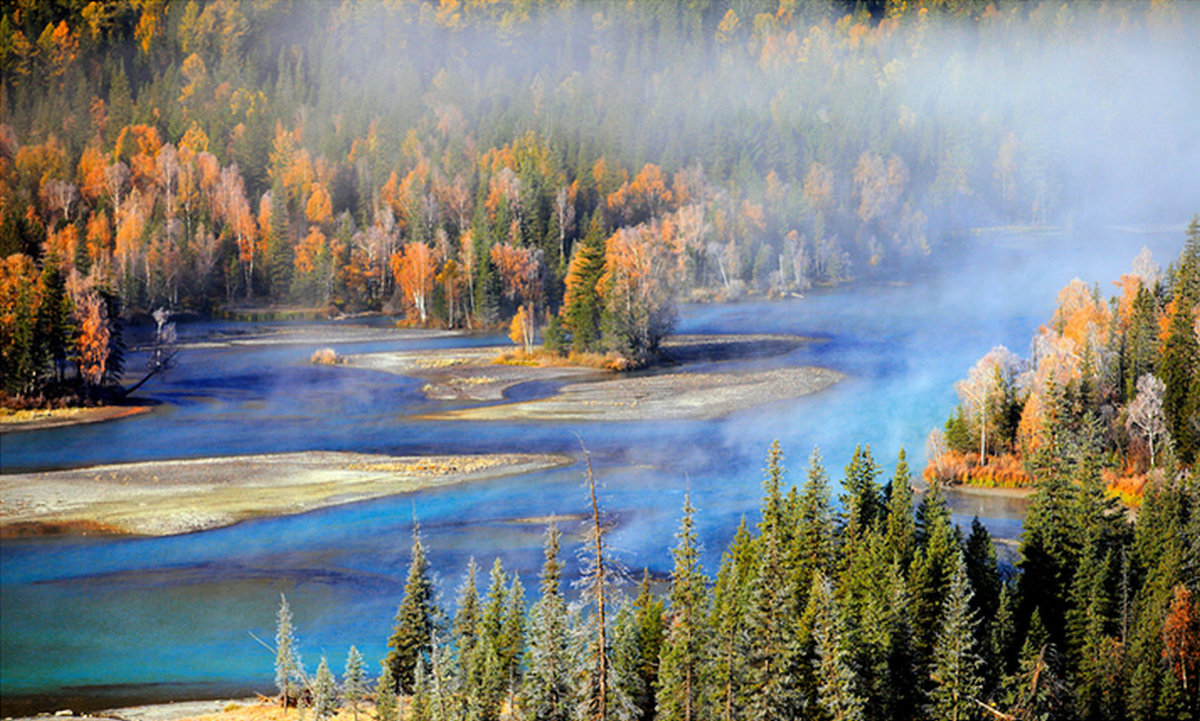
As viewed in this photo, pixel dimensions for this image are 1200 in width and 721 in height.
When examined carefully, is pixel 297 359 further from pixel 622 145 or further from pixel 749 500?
pixel 622 145

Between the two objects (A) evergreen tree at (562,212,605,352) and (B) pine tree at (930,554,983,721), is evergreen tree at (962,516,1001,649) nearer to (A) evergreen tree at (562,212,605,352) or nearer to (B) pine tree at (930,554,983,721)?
(B) pine tree at (930,554,983,721)

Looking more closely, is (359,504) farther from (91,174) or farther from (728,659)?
(91,174)

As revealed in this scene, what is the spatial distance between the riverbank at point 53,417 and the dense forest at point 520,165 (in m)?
16.9

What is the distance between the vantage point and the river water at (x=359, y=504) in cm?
3788

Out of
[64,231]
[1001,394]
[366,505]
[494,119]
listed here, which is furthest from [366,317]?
[1001,394]

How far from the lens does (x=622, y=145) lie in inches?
6260

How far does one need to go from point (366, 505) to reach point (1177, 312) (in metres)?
45.4

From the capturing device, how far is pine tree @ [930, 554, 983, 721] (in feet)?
94.3

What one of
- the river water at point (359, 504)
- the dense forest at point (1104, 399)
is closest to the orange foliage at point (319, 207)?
the river water at point (359, 504)

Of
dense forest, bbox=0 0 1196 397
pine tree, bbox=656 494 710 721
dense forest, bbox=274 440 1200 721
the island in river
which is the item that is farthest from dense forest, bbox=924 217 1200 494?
dense forest, bbox=0 0 1196 397

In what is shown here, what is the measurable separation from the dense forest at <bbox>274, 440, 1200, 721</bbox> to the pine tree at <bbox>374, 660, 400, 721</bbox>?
6 cm

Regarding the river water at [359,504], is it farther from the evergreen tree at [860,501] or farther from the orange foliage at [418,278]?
the orange foliage at [418,278]

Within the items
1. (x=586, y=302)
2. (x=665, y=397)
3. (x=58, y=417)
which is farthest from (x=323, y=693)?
(x=586, y=302)

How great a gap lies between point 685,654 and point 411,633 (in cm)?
1002
